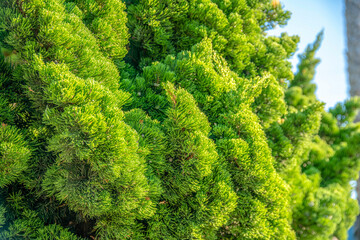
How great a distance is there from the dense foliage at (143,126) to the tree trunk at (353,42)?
867 mm

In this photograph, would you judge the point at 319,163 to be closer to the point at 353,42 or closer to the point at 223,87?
the point at 353,42

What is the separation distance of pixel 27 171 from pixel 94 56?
29.3 inches

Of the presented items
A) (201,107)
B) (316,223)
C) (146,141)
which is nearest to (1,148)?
(146,141)

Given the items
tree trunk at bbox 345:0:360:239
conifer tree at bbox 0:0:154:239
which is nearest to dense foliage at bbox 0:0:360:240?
conifer tree at bbox 0:0:154:239

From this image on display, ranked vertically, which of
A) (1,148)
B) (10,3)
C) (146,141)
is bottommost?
(1,148)

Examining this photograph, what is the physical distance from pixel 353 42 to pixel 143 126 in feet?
8.29

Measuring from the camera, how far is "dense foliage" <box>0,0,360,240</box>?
1446 mm

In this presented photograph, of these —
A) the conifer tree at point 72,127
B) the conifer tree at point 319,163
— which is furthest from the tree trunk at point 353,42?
the conifer tree at point 72,127

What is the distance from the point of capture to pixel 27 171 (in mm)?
1689

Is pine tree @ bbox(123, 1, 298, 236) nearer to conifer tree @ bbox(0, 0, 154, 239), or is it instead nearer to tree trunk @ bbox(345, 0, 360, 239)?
conifer tree @ bbox(0, 0, 154, 239)

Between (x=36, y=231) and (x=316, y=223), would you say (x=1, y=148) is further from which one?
(x=316, y=223)

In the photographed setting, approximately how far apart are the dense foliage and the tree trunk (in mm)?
867

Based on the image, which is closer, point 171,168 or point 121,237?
point 121,237

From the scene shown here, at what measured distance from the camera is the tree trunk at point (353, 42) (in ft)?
9.66
